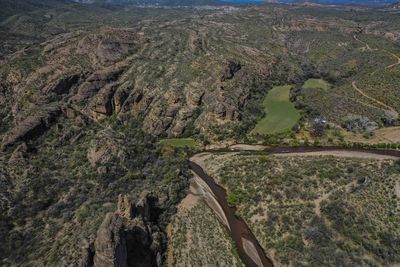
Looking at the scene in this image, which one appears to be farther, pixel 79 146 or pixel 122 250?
pixel 79 146

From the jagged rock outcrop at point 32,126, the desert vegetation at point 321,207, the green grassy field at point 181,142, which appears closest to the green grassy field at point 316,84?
the green grassy field at point 181,142

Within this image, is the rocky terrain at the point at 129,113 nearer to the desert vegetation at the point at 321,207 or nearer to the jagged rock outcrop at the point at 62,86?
the jagged rock outcrop at the point at 62,86

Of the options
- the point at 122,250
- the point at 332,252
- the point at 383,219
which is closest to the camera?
the point at 122,250

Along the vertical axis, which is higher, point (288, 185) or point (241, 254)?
point (288, 185)

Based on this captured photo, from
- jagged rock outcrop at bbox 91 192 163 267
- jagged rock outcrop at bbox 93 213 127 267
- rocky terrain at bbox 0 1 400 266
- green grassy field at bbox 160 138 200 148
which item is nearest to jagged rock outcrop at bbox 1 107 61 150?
rocky terrain at bbox 0 1 400 266

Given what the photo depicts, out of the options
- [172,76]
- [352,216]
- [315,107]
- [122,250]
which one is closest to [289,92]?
[315,107]

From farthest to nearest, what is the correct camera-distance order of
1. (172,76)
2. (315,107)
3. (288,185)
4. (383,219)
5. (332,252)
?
(172,76) → (315,107) → (288,185) → (383,219) → (332,252)

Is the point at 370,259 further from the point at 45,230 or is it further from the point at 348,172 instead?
the point at 45,230

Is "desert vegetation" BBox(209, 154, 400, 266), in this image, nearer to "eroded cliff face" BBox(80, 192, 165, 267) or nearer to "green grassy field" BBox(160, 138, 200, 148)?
"eroded cliff face" BBox(80, 192, 165, 267)
